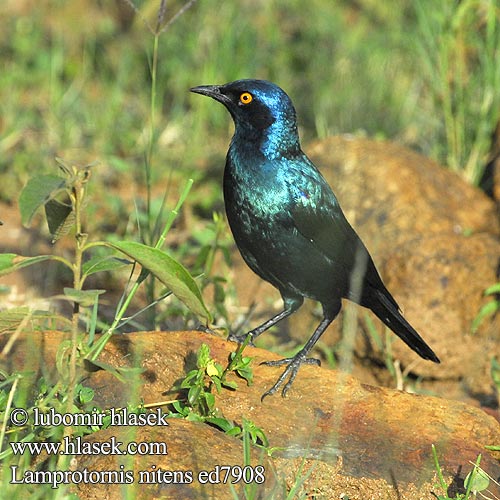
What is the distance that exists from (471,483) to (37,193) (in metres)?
1.61

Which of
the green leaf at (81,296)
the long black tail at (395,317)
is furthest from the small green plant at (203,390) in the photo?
the long black tail at (395,317)

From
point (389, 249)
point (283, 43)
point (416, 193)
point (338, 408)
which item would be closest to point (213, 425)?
point (338, 408)

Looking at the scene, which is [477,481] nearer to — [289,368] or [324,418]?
[324,418]

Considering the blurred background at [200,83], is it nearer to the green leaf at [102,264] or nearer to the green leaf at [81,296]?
the green leaf at [102,264]

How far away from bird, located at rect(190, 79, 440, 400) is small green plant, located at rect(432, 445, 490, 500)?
0.75 metres

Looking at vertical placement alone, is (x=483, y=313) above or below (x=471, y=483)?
above

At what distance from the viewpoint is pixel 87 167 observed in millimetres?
2748

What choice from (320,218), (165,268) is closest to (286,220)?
(320,218)

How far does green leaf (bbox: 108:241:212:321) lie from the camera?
110 inches

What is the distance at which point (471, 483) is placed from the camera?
3.05 metres

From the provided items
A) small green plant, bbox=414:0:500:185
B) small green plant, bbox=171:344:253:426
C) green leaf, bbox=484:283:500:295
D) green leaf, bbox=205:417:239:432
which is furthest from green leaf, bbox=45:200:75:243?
small green plant, bbox=414:0:500:185

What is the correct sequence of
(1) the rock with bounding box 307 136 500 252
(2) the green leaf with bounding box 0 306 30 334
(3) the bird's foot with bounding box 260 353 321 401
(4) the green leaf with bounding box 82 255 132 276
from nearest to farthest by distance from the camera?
(2) the green leaf with bounding box 0 306 30 334
(4) the green leaf with bounding box 82 255 132 276
(3) the bird's foot with bounding box 260 353 321 401
(1) the rock with bounding box 307 136 500 252

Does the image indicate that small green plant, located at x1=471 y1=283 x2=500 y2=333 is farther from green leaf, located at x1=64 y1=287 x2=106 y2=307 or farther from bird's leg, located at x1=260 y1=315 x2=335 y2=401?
green leaf, located at x1=64 y1=287 x2=106 y2=307

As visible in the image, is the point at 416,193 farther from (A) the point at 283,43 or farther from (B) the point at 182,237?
(A) the point at 283,43
